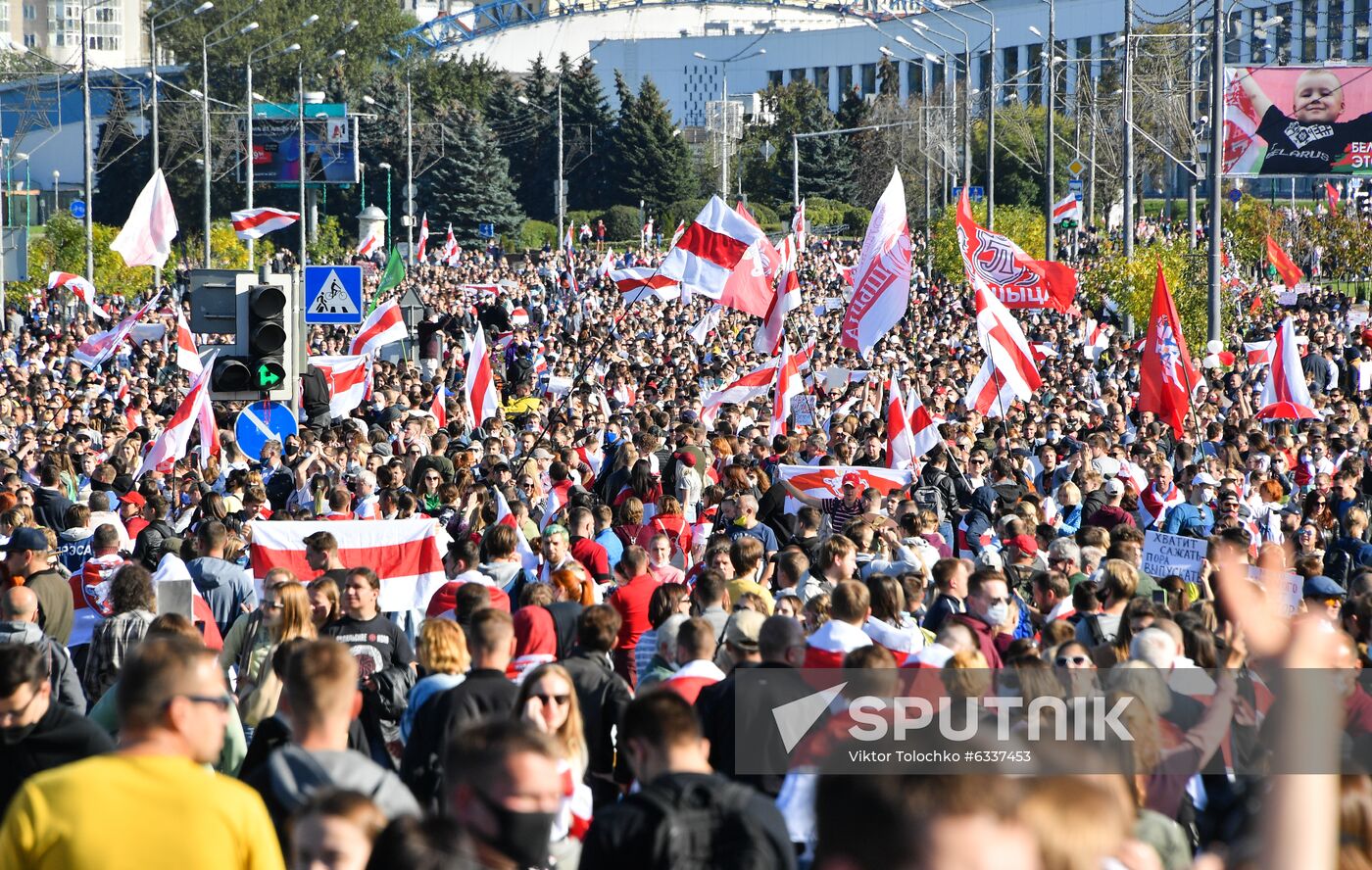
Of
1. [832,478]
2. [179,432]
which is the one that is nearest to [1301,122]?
[832,478]

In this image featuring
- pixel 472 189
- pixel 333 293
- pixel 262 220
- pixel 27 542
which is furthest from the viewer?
pixel 472 189

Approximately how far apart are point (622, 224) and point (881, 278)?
215ft

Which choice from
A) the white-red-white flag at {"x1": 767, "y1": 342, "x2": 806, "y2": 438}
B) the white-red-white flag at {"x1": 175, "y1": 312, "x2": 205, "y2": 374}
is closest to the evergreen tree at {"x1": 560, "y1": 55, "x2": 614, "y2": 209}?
the white-red-white flag at {"x1": 175, "y1": 312, "x2": 205, "y2": 374}

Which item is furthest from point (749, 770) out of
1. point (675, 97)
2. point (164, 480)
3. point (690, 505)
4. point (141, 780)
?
point (675, 97)

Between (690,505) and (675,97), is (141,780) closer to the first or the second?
(690,505)

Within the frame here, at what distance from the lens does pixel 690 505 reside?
1295 cm

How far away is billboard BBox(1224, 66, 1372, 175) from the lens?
1757 inches

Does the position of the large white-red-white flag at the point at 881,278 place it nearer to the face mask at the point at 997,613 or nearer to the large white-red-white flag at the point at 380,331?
the large white-red-white flag at the point at 380,331

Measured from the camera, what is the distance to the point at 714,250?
1998 cm

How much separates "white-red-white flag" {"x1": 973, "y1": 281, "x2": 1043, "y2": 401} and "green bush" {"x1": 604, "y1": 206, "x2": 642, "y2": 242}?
6617 cm

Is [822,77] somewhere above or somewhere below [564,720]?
above

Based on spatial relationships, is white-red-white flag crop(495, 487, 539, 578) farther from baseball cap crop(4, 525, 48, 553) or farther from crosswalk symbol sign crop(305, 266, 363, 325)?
crosswalk symbol sign crop(305, 266, 363, 325)

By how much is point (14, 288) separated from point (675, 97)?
84677mm

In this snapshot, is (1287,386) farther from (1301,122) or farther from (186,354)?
(1301,122)
